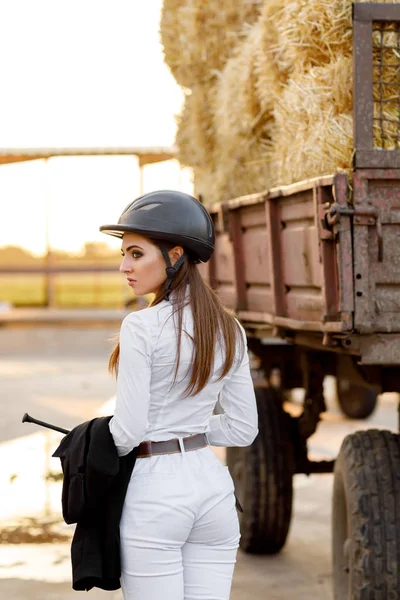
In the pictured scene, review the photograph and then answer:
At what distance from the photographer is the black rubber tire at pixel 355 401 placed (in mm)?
11828

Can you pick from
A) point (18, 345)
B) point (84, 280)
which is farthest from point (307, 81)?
point (84, 280)

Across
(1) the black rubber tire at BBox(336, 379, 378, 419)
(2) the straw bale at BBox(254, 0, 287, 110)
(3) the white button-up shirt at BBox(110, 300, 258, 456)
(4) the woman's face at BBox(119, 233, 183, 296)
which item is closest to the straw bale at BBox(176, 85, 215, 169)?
(2) the straw bale at BBox(254, 0, 287, 110)

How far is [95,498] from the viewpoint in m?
2.90

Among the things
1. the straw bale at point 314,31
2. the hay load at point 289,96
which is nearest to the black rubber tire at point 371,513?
the hay load at point 289,96

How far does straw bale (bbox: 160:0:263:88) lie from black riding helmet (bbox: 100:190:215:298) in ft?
11.7

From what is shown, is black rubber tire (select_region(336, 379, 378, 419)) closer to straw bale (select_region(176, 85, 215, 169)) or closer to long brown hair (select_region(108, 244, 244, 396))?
straw bale (select_region(176, 85, 215, 169))

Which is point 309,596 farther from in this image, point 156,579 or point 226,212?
point 156,579

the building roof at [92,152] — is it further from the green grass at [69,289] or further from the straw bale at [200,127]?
the green grass at [69,289]

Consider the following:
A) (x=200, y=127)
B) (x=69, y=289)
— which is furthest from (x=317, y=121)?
(x=69, y=289)

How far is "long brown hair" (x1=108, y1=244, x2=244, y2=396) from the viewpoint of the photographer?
2945 mm

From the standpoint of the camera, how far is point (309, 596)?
224 inches

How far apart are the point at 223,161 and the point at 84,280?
60674 mm

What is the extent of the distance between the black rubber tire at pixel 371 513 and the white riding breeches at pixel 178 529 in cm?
144

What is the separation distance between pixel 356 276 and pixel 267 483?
2.40m
